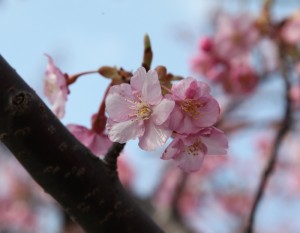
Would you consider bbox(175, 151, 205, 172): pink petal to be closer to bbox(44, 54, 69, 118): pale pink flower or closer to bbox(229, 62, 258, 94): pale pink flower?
bbox(44, 54, 69, 118): pale pink flower

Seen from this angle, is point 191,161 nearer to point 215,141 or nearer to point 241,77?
point 215,141

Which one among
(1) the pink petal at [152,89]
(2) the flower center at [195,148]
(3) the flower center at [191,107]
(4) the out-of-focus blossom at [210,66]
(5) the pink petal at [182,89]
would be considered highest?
(1) the pink petal at [152,89]

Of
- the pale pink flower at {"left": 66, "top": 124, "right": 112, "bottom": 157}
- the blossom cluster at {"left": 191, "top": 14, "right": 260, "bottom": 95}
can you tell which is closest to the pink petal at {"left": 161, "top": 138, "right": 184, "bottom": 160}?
the pale pink flower at {"left": 66, "top": 124, "right": 112, "bottom": 157}

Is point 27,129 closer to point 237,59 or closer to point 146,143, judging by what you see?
point 146,143

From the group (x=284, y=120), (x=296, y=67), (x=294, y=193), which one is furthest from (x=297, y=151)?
(x=284, y=120)

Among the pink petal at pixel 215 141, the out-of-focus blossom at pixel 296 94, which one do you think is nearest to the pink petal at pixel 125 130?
the pink petal at pixel 215 141

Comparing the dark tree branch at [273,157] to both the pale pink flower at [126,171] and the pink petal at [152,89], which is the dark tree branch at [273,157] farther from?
the pale pink flower at [126,171]
